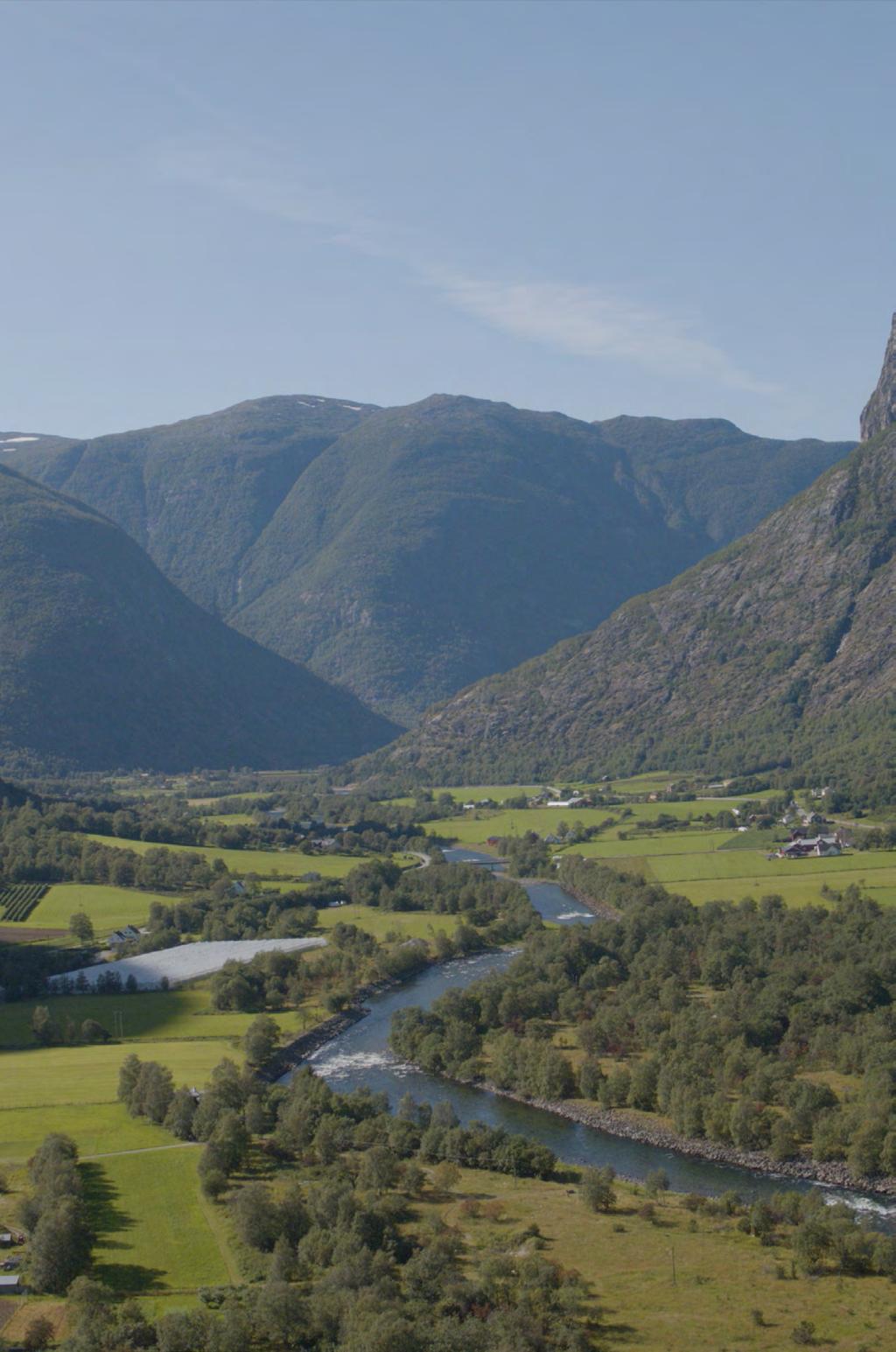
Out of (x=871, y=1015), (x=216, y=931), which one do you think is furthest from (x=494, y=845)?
(x=871, y=1015)

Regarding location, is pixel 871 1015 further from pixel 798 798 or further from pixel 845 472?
pixel 845 472

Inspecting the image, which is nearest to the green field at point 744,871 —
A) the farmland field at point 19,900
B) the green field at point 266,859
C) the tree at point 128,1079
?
the green field at point 266,859

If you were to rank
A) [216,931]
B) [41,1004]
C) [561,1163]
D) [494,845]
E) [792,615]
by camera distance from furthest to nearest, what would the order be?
[792,615], [494,845], [216,931], [41,1004], [561,1163]

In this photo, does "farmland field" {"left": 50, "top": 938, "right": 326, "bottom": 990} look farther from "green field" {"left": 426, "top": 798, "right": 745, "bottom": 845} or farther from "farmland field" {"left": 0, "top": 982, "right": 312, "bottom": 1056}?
"green field" {"left": 426, "top": 798, "right": 745, "bottom": 845}

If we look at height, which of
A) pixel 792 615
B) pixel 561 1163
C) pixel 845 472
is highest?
pixel 845 472

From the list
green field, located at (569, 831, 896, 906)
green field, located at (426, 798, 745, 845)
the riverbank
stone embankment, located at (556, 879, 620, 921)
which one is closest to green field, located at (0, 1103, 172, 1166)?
the riverbank

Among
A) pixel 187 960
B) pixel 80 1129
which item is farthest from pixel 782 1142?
pixel 187 960
